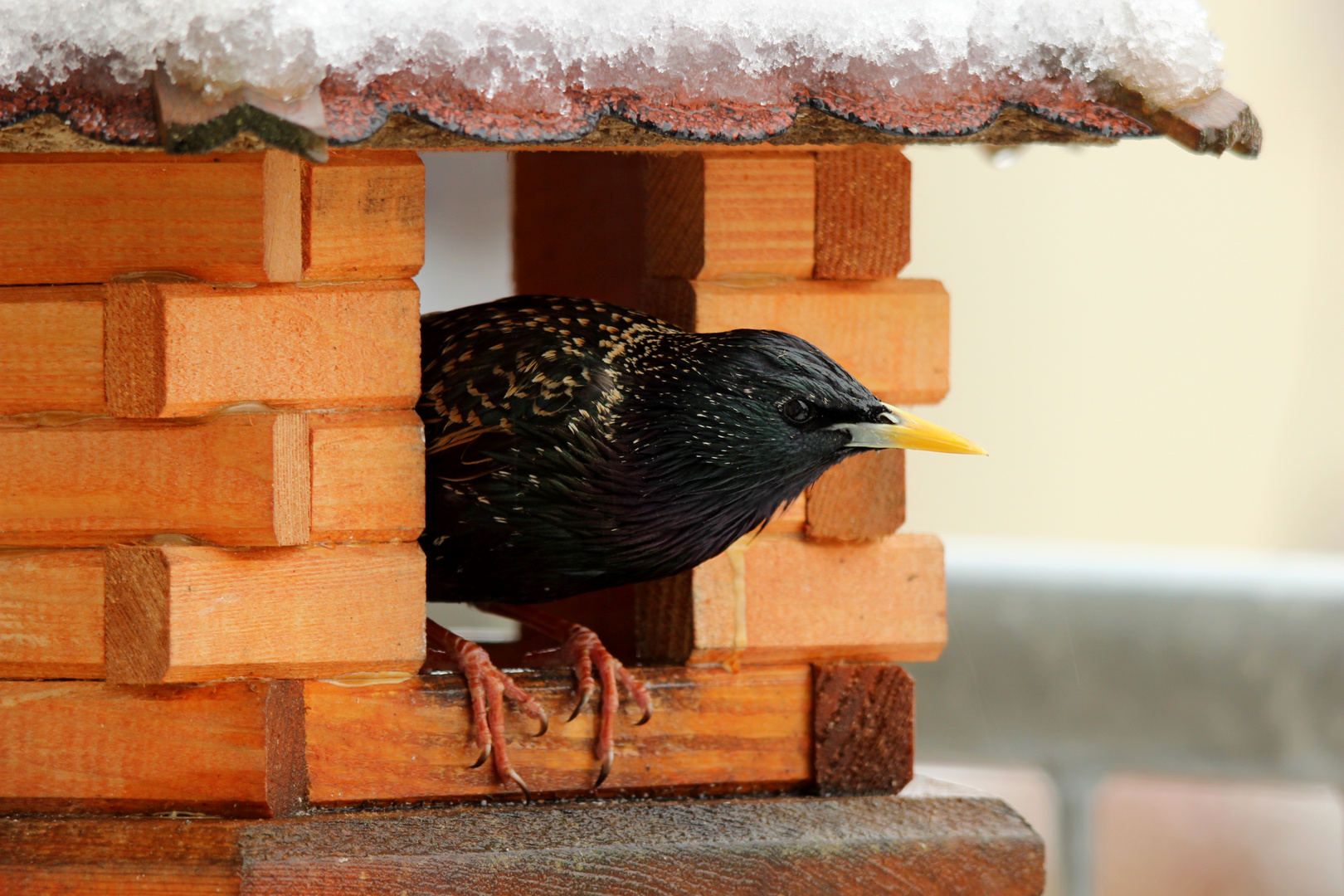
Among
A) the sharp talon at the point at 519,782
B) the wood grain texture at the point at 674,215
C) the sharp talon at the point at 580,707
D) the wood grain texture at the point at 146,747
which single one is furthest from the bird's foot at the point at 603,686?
the wood grain texture at the point at 674,215

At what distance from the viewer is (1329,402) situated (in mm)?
7758

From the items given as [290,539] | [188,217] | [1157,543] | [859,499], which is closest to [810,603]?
[859,499]

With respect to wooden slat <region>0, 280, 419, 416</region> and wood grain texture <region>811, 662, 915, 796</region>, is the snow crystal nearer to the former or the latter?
wooden slat <region>0, 280, 419, 416</region>

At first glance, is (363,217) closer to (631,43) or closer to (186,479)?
(186,479)

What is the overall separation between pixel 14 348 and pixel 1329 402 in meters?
7.16

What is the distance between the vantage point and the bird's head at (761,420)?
2.05 metres

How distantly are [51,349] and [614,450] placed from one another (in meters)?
0.73

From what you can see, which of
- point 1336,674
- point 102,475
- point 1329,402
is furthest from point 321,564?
point 1329,402

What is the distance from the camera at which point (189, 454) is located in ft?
6.23

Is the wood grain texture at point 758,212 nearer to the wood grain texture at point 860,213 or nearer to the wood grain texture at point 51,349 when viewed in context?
the wood grain texture at point 860,213

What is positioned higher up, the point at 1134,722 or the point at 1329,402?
the point at 1329,402

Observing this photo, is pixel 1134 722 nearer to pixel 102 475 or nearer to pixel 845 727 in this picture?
pixel 845 727

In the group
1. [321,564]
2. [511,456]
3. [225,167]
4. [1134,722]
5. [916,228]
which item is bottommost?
[1134,722]

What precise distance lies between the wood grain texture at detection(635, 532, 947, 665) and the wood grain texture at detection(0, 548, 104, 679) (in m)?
0.83
